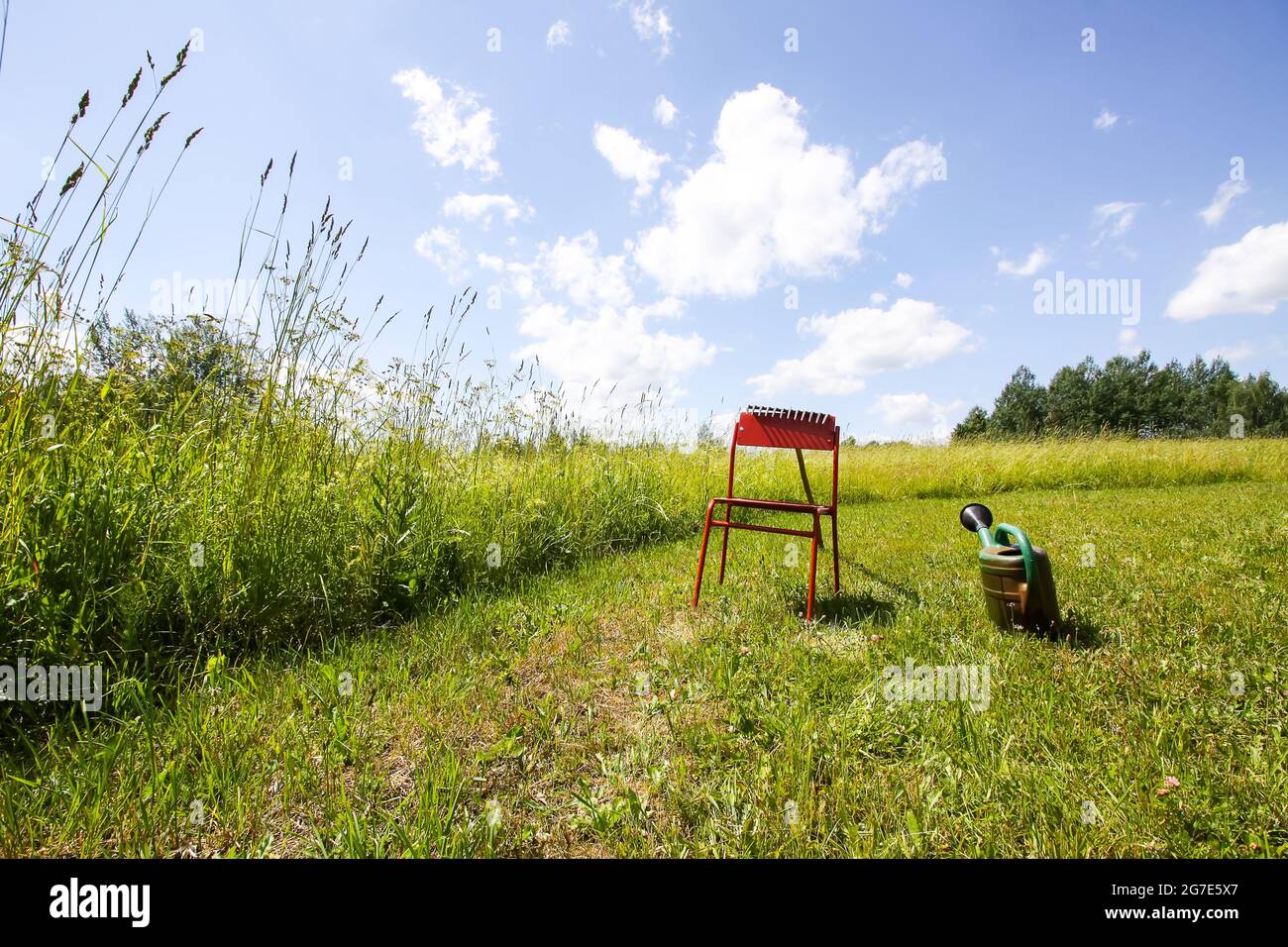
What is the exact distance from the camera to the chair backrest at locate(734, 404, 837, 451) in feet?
11.3

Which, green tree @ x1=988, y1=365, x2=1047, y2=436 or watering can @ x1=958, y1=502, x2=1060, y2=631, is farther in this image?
green tree @ x1=988, y1=365, x2=1047, y2=436

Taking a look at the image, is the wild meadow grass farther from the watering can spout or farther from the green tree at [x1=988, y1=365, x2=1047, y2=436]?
the green tree at [x1=988, y1=365, x2=1047, y2=436]

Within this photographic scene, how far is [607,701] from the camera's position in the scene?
2.26 meters

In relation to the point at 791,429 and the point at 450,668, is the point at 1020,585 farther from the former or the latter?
the point at 450,668

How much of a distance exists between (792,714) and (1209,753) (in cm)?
130

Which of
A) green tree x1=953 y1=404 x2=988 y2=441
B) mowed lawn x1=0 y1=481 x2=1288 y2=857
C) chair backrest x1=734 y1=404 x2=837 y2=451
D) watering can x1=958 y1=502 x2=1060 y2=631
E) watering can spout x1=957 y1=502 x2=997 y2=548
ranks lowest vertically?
mowed lawn x1=0 y1=481 x2=1288 y2=857

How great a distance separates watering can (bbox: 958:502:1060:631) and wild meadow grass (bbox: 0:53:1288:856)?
0.35 ft

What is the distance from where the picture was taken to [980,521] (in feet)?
10.7

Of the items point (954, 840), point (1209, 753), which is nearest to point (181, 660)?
point (954, 840)

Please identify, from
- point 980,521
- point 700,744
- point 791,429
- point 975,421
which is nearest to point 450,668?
point 700,744

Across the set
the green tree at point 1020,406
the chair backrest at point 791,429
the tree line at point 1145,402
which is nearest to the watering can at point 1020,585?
the chair backrest at point 791,429

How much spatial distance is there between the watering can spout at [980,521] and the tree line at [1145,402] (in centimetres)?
5947

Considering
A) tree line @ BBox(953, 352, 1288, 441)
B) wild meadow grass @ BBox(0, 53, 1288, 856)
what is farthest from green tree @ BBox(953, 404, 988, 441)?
wild meadow grass @ BBox(0, 53, 1288, 856)
